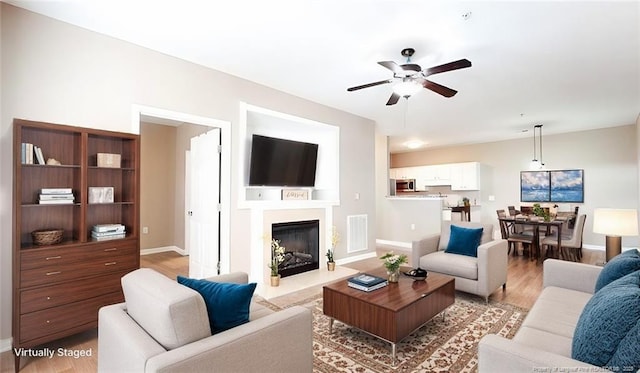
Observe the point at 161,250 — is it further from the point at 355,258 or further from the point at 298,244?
the point at 355,258

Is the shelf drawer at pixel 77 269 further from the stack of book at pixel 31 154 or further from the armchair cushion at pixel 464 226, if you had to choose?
the armchair cushion at pixel 464 226

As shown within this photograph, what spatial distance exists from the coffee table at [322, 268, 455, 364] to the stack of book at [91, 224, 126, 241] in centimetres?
196

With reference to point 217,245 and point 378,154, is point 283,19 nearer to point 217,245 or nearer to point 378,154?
point 217,245

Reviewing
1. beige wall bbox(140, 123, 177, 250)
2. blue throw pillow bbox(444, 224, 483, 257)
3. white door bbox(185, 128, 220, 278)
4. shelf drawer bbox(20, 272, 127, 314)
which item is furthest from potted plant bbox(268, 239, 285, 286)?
beige wall bbox(140, 123, 177, 250)

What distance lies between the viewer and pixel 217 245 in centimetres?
384

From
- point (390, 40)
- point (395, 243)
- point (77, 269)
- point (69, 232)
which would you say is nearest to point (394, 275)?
point (390, 40)

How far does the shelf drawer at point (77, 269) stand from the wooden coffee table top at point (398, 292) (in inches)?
73.3

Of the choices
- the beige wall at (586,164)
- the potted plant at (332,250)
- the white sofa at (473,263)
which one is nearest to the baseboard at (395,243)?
the potted plant at (332,250)

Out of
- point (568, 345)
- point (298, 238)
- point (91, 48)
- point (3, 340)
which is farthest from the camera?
point (298, 238)

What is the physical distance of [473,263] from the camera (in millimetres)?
3426

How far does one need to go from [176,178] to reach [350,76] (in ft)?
14.2

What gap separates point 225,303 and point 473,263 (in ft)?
9.68

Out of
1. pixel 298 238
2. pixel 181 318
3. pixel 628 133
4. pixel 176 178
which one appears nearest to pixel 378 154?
pixel 298 238

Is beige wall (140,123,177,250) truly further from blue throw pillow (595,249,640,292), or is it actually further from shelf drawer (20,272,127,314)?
blue throw pillow (595,249,640,292)
